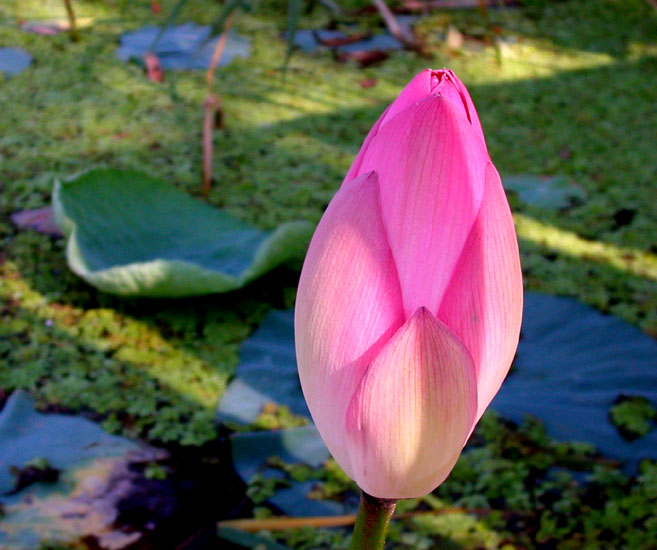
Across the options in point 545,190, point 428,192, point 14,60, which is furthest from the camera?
point 14,60

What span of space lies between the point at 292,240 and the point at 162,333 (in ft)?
0.79

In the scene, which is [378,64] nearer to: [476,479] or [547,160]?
[547,160]

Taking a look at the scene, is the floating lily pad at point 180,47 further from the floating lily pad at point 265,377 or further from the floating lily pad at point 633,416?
the floating lily pad at point 633,416

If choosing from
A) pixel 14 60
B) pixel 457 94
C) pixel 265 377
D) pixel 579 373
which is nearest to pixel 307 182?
pixel 265 377

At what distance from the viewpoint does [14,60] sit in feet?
6.56

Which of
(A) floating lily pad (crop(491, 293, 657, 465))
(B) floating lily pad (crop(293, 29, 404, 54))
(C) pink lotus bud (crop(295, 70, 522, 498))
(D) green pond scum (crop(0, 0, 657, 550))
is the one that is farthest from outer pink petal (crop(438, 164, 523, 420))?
(B) floating lily pad (crop(293, 29, 404, 54))

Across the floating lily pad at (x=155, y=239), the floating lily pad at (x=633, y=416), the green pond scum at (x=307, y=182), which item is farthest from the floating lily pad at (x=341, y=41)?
the floating lily pad at (x=633, y=416)

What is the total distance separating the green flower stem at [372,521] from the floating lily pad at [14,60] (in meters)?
1.75

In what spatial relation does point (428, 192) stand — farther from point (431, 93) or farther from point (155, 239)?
point (155, 239)

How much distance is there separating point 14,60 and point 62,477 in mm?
1380

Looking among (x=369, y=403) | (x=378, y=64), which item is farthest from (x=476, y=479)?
(x=378, y=64)

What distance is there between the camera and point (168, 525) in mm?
928

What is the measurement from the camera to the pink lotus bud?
0.44 metres

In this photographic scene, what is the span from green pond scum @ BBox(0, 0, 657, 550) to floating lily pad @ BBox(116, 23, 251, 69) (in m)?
0.04
